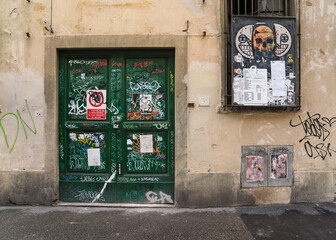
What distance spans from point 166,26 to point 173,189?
2.89 metres

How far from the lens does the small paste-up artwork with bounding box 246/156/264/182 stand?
387 cm

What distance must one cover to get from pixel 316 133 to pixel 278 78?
48.1 inches

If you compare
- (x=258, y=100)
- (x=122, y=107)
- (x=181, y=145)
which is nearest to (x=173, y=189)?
(x=181, y=145)

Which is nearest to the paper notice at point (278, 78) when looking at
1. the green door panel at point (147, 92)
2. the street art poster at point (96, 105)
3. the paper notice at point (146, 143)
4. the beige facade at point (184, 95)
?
the beige facade at point (184, 95)

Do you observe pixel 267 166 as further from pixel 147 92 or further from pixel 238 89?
pixel 147 92

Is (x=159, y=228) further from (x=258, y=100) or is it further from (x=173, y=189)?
(x=258, y=100)

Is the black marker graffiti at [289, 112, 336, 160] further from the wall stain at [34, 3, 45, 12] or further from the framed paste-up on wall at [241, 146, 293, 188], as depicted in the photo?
the wall stain at [34, 3, 45, 12]

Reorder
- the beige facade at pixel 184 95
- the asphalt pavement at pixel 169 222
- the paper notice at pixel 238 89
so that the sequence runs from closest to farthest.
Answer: the asphalt pavement at pixel 169 222 < the paper notice at pixel 238 89 < the beige facade at pixel 184 95

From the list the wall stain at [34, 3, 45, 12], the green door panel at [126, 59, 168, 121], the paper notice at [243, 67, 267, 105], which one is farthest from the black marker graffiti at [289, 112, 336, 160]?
the wall stain at [34, 3, 45, 12]

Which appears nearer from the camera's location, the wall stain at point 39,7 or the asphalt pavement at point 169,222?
the asphalt pavement at point 169,222

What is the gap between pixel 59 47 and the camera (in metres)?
3.91

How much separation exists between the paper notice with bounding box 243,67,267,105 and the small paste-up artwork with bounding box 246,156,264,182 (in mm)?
982

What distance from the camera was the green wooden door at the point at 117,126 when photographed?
13.1 feet

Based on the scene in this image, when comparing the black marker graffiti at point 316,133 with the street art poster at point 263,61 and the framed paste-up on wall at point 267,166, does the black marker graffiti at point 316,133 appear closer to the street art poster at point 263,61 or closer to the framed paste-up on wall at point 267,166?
the framed paste-up on wall at point 267,166
